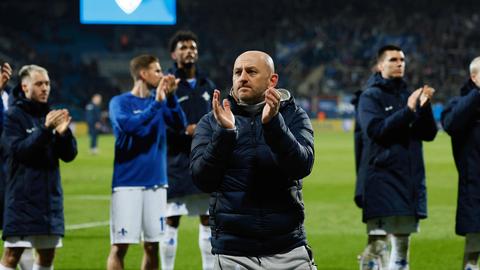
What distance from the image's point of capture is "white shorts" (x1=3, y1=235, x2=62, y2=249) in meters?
8.12

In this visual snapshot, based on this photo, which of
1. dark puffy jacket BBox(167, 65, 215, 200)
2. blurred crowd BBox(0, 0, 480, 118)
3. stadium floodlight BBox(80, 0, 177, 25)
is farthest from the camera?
blurred crowd BBox(0, 0, 480, 118)

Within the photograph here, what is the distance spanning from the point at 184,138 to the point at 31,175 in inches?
83.5

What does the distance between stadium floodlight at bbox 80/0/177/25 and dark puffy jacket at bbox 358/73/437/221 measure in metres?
3.58

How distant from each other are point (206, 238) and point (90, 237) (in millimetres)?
3905

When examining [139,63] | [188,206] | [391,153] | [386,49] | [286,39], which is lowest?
[188,206]

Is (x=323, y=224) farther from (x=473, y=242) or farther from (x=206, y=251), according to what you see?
(x=473, y=242)

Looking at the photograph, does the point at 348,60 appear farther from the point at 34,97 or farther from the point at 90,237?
the point at 34,97

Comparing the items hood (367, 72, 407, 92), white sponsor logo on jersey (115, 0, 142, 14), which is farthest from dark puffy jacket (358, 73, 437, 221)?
white sponsor logo on jersey (115, 0, 142, 14)

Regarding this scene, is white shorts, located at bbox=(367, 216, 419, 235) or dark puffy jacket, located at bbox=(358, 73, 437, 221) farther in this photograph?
white shorts, located at bbox=(367, 216, 419, 235)

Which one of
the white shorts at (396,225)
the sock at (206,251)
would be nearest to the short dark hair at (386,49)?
the white shorts at (396,225)

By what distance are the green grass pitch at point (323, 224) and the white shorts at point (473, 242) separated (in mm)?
2072

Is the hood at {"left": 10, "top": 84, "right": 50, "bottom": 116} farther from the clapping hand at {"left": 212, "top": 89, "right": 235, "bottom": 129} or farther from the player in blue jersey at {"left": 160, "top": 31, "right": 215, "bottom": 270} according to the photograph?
the clapping hand at {"left": 212, "top": 89, "right": 235, "bottom": 129}

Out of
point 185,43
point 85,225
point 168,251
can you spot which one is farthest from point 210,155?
point 85,225

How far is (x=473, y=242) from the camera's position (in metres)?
8.53
